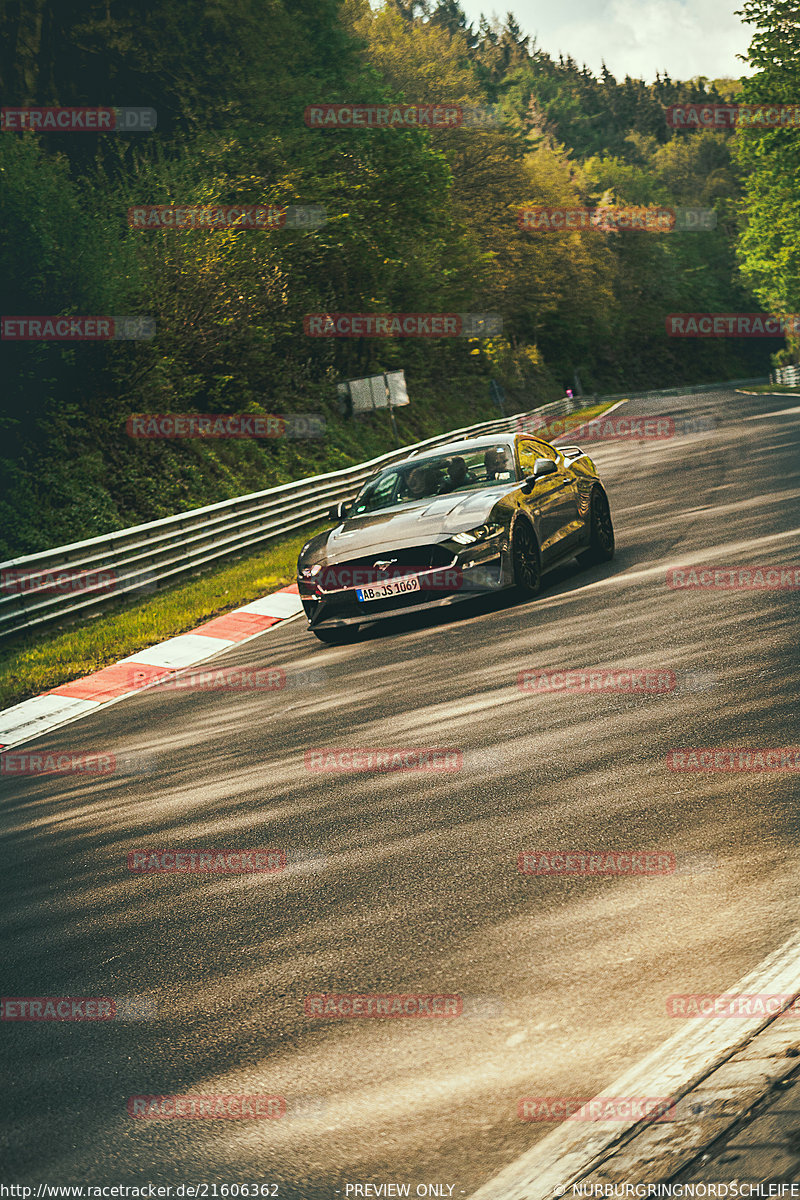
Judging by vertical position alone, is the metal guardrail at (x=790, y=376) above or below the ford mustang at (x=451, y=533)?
above

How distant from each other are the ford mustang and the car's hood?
1 cm

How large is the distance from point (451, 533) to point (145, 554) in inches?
330

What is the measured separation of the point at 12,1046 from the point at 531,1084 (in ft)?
5.80

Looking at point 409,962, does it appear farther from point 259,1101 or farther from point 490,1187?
point 490,1187

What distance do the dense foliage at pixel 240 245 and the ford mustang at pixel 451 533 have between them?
33.9 ft

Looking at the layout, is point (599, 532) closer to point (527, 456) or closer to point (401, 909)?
point (527, 456)

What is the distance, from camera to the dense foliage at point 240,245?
22.1m

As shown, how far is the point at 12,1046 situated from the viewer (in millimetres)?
3670

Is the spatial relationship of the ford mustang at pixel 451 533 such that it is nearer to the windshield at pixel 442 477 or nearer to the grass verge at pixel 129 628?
the windshield at pixel 442 477

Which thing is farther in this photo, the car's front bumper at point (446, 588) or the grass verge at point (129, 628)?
the grass verge at point (129, 628)

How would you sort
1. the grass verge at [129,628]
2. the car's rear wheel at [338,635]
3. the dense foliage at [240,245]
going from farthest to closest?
the dense foliage at [240,245] < the grass verge at [129,628] < the car's rear wheel at [338,635]

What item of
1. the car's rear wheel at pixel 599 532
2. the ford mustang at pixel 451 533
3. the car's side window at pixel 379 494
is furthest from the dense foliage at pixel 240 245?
the car's rear wheel at pixel 599 532

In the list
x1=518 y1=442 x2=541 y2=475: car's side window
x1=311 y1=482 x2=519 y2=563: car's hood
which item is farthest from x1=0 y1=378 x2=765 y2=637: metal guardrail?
x1=518 y1=442 x2=541 y2=475: car's side window

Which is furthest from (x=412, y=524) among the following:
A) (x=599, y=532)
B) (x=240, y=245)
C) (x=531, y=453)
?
(x=240, y=245)
